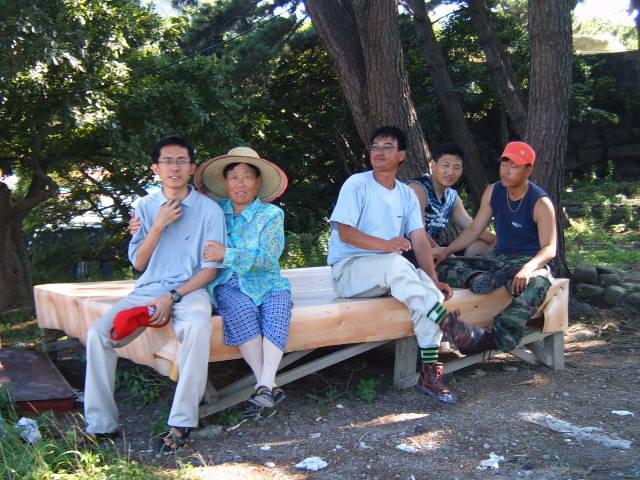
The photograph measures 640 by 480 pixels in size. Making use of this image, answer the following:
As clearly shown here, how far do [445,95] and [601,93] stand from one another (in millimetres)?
5479

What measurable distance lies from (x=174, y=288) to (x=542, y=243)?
2436 millimetres

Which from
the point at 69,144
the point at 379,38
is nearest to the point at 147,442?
the point at 379,38

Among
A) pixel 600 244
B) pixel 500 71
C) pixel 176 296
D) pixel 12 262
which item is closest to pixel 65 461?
pixel 176 296

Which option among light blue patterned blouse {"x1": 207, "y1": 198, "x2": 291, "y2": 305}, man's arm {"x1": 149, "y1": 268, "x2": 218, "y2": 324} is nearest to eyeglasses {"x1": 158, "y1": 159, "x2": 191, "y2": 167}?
light blue patterned blouse {"x1": 207, "y1": 198, "x2": 291, "y2": 305}

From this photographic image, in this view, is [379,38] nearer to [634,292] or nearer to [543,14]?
[543,14]

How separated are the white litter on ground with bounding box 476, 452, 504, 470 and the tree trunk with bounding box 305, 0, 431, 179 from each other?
3570 mm

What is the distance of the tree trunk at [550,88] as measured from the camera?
21.5 ft

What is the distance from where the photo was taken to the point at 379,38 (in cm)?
664

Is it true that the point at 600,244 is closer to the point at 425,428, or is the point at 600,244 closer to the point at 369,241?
the point at 369,241

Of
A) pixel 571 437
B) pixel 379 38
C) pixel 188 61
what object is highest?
pixel 188 61

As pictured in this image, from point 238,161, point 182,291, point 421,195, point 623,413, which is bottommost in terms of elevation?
point 623,413

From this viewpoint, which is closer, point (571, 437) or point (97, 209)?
point (571, 437)

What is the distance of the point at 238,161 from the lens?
166 inches

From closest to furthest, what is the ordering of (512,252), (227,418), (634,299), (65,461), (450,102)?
(65,461)
(227,418)
(512,252)
(634,299)
(450,102)
